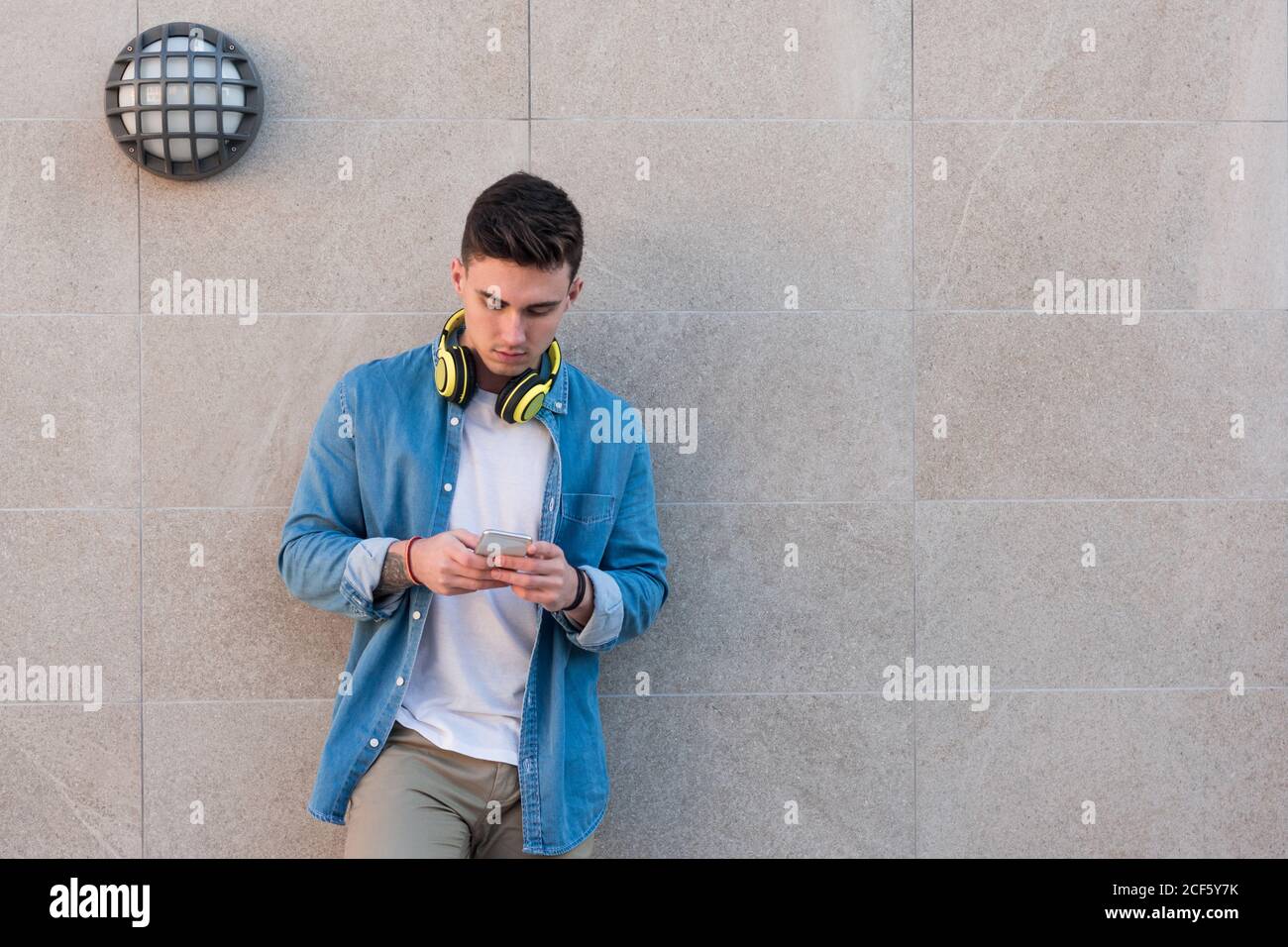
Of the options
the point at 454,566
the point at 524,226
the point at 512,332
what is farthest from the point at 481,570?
the point at 524,226

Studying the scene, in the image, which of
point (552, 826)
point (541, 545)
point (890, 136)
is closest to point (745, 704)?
point (552, 826)

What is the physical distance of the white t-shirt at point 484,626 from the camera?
294cm

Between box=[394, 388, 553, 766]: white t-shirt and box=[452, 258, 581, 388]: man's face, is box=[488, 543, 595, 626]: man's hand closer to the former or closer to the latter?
box=[394, 388, 553, 766]: white t-shirt

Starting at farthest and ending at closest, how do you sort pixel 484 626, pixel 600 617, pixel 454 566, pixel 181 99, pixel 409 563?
1. pixel 181 99
2. pixel 484 626
3. pixel 600 617
4. pixel 409 563
5. pixel 454 566

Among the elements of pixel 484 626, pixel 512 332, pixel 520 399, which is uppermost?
pixel 512 332

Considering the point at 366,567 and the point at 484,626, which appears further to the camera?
the point at 484,626

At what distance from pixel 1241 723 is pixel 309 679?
3.03 meters

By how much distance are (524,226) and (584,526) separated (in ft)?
2.62

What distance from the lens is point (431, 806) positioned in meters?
2.83

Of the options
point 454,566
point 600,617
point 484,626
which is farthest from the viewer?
point 484,626

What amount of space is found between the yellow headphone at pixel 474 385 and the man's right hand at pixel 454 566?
37 cm

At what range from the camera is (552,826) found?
2.95 metres

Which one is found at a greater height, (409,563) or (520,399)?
(520,399)

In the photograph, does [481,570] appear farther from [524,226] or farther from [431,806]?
[524,226]
